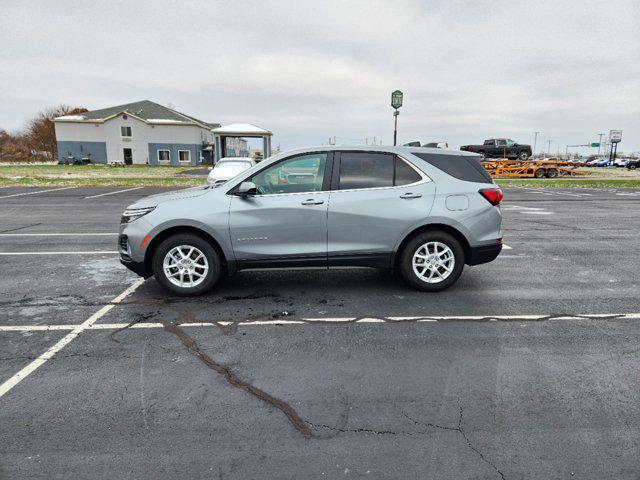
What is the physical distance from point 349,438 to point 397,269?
315 cm

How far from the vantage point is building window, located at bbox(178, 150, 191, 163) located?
60938 millimetres

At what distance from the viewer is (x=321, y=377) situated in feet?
11.6

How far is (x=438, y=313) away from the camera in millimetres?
4953

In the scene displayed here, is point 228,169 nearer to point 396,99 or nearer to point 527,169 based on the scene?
point 396,99

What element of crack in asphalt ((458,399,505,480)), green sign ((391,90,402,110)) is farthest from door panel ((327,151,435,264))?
green sign ((391,90,402,110))

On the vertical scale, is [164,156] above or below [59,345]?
above

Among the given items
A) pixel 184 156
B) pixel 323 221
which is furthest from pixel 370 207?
pixel 184 156

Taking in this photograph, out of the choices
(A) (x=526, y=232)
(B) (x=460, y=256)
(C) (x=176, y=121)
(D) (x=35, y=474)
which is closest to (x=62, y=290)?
(D) (x=35, y=474)

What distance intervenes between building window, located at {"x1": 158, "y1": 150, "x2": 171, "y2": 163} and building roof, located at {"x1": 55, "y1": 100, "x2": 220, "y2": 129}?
12.4ft

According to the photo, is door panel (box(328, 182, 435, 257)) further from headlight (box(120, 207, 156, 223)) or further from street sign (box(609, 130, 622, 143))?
street sign (box(609, 130, 622, 143))

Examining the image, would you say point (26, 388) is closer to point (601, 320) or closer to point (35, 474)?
point (35, 474)

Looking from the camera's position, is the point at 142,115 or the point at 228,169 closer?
the point at 228,169

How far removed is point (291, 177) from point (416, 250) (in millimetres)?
1765

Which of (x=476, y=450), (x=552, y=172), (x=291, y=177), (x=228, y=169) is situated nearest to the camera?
(x=476, y=450)
